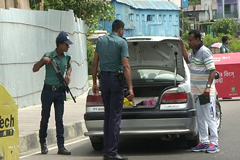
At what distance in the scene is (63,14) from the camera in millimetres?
19641

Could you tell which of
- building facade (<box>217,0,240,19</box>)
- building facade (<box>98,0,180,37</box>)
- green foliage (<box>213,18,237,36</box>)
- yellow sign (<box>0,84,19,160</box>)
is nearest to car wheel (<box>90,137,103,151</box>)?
yellow sign (<box>0,84,19,160</box>)

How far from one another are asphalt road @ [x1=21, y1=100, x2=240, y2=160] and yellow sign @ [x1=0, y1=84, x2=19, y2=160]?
3.28 meters

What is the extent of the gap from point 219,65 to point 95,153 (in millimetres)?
8946

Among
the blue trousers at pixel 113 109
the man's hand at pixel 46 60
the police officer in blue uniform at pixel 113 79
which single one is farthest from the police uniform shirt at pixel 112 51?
the man's hand at pixel 46 60

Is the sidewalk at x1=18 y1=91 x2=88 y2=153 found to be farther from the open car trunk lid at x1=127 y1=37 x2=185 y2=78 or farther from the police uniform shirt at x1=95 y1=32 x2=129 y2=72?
the police uniform shirt at x1=95 y1=32 x2=129 y2=72

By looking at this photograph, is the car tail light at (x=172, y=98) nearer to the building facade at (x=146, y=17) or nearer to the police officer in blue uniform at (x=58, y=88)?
the police officer in blue uniform at (x=58, y=88)

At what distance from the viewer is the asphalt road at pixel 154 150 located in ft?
31.6

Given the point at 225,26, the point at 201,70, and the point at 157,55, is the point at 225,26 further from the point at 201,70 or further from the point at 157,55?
the point at 201,70

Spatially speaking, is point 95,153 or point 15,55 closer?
point 95,153

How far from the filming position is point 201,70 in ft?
33.0

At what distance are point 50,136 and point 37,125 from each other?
1.11 m

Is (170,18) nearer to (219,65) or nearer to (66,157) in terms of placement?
(219,65)

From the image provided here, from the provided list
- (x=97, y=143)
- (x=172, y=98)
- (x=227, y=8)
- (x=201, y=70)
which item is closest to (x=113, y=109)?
(x=172, y=98)

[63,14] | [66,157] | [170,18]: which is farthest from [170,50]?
[170,18]
